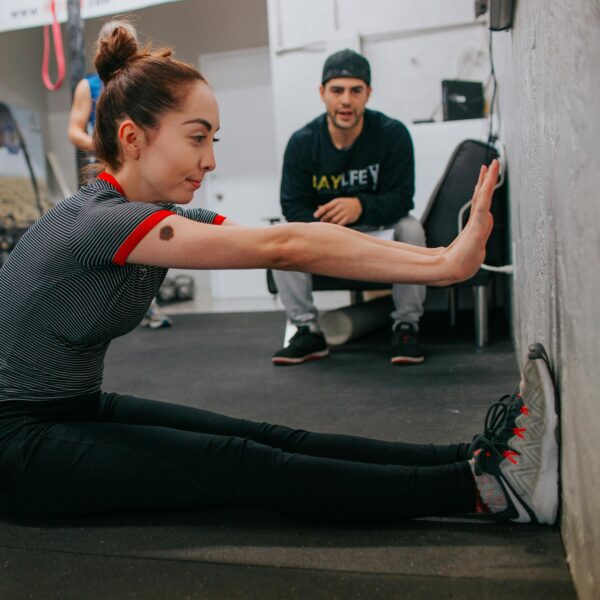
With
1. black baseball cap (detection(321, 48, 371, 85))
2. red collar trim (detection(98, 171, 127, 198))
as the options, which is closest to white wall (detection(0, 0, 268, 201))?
black baseball cap (detection(321, 48, 371, 85))

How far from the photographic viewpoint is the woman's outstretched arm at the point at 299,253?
3.08 ft

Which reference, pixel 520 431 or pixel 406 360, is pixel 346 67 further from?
pixel 520 431

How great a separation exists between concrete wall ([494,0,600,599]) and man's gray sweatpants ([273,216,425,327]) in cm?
150

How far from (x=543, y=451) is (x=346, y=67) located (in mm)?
1988

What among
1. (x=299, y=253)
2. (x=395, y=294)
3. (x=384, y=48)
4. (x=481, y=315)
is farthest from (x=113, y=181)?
(x=384, y=48)

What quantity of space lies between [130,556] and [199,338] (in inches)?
94.3

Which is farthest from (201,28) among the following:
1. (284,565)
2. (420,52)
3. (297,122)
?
(284,565)

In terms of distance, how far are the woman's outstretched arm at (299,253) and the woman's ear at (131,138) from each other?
0.20 meters

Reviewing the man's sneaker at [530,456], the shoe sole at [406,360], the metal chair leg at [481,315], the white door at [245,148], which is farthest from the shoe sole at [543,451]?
the white door at [245,148]

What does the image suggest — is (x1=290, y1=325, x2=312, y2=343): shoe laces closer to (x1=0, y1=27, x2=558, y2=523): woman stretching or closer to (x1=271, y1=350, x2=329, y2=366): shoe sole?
(x1=271, y1=350, x2=329, y2=366): shoe sole

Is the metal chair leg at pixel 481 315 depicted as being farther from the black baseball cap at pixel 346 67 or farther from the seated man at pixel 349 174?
the black baseball cap at pixel 346 67

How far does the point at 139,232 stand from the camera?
955mm

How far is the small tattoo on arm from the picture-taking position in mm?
948

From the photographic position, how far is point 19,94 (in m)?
6.44
